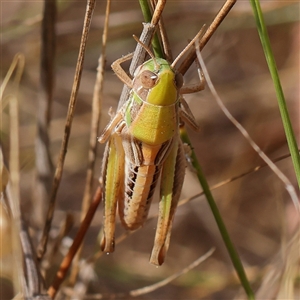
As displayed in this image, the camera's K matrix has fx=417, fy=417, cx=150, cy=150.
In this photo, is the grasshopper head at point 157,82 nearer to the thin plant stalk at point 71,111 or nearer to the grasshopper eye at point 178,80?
the grasshopper eye at point 178,80

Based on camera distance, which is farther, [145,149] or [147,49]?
[145,149]

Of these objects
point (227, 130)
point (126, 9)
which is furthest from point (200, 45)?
point (227, 130)

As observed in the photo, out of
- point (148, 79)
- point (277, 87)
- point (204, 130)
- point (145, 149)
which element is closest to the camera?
point (277, 87)

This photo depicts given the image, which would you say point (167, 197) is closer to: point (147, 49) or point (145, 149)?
point (145, 149)

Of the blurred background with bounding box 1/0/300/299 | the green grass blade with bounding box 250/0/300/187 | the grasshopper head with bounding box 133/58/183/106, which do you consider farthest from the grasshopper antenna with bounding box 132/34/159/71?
the blurred background with bounding box 1/0/300/299

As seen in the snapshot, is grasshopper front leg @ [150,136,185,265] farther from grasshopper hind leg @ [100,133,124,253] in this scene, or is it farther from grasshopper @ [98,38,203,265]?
grasshopper hind leg @ [100,133,124,253]

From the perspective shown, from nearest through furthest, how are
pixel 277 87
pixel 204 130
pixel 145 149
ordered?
pixel 277 87 < pixel 145 149 < pixel 204 130

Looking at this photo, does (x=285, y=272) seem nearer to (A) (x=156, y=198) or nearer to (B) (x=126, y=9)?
(A) (x=156, y=198)

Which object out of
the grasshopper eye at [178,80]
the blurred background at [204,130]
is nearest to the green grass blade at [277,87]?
the grasshopper eye at [178,80]

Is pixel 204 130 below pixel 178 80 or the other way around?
below

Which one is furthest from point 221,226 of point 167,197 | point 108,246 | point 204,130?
point 204,130
